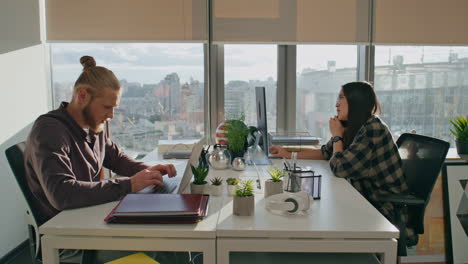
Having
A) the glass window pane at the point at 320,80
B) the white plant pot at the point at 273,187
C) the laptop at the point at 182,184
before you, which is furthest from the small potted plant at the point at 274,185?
the glass window pane at the point at 320,80

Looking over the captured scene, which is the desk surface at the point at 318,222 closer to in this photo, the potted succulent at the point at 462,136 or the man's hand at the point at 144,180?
the man's hand at the point at 144,180

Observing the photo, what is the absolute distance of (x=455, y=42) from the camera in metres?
3.33

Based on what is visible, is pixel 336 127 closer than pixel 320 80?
Yes

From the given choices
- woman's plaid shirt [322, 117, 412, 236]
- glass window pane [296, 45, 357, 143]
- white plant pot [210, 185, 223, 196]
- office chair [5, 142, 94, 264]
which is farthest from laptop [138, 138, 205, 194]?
glass window pane [296, 45, 357, 143]

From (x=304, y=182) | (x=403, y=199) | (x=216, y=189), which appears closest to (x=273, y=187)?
(x=304, y=182)

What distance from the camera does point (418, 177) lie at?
2152 millimetres

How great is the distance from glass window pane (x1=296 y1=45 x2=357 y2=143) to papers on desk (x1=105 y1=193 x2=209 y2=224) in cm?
211

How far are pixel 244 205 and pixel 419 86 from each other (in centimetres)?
256

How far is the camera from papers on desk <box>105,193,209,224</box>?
1.40 m

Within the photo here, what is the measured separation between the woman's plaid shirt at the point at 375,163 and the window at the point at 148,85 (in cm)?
162

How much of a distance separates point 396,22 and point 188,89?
1.78m

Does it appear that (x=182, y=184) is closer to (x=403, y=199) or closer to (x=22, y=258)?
(x=403, y=199)

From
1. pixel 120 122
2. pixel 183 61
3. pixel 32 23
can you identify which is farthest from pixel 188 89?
pixel 32 23

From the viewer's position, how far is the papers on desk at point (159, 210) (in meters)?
1.40
